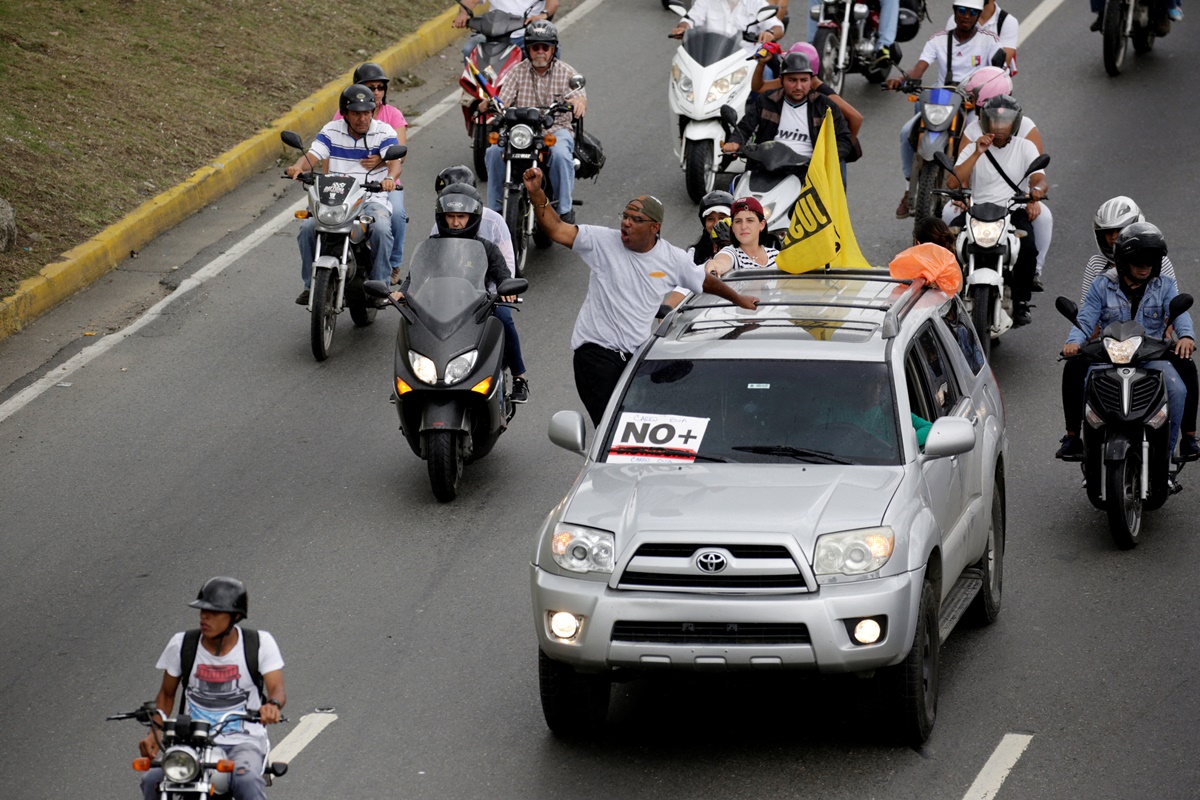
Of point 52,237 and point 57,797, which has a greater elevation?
point 57,797

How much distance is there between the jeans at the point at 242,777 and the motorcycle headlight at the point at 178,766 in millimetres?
154

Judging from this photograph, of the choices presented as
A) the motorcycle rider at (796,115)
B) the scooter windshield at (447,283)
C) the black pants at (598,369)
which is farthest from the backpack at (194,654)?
the motorcycle rider at (796,115)

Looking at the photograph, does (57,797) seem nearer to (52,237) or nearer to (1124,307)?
(1124,307)

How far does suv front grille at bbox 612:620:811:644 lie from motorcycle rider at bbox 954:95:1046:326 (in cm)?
700

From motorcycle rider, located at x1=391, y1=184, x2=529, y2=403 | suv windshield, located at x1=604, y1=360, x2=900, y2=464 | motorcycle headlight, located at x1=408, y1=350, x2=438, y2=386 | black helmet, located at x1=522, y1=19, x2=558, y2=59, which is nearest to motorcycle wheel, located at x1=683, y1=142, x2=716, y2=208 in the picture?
black helmet, located at x1=522, y1=19, x2=558, y2=59

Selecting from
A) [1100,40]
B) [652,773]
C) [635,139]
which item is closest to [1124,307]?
[652,773]

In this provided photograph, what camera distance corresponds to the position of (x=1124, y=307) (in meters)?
11.6

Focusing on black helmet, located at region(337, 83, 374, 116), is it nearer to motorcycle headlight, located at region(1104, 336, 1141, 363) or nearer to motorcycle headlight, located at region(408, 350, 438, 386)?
motorcycle headlight, located at region(408, 350, 438, 386)

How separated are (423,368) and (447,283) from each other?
634 millimetres

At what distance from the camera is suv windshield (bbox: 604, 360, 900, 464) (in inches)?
350

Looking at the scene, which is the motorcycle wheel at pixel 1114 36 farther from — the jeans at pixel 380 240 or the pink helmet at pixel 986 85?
the jeans at pixel 380 240

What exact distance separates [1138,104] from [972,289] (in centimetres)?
715

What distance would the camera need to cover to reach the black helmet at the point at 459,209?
1264cm

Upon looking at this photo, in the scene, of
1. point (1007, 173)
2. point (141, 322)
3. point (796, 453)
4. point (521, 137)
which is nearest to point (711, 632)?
point (796, 453)
